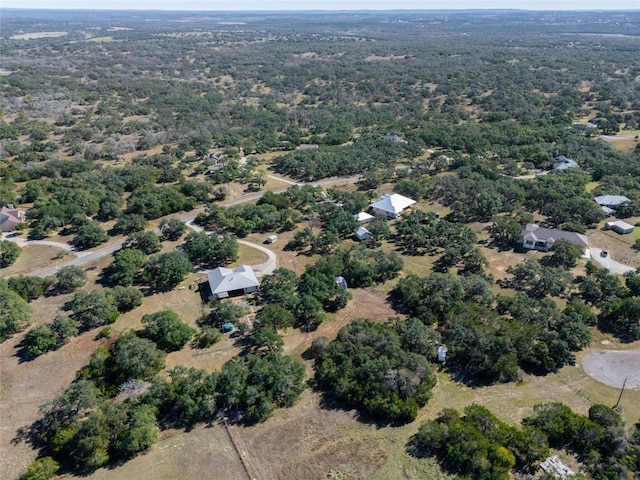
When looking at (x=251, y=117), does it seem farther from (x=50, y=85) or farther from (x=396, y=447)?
(x=396, y=447)

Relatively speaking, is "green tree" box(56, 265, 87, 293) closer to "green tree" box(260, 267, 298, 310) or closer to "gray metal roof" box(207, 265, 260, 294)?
"gray metal roof" box(207, 265, 260, 294)

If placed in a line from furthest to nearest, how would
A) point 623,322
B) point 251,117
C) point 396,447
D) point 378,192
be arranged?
point 251,117 < point 378,192 < point 623,322 < point 396,447

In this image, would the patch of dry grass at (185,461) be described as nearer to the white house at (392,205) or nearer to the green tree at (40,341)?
the green tree at (40,341)

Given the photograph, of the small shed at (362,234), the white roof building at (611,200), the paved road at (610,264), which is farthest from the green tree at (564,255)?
the small shed at (362,234)

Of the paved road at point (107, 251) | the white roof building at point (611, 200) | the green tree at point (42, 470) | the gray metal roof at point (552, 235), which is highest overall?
the white roof building at point (611, 200)

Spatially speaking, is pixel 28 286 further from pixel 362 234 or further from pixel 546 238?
pixel 546 238

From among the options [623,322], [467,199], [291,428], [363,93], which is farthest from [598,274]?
[363,93]

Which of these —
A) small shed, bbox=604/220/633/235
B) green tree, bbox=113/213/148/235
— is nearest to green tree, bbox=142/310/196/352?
green tree, bbox=113/213/148/235
